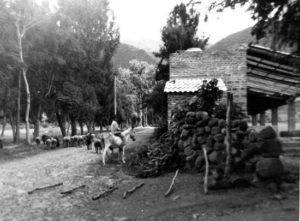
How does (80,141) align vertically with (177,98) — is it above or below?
below

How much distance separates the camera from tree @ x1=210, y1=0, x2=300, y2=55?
4.01 meters

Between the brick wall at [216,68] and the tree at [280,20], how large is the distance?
812cm

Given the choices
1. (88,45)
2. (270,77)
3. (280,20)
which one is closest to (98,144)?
(270,77)

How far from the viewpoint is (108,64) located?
115ft

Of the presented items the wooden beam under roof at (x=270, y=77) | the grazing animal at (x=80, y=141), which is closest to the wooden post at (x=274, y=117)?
the wooden beam under roof at (x=270, y=77)

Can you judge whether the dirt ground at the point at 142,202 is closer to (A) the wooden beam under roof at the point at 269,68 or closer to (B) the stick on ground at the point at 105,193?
(B) the stick on ground at the point at 105,193

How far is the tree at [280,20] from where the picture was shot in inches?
158

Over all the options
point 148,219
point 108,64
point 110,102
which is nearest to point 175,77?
point 148,219

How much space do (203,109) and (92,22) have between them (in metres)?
23.5

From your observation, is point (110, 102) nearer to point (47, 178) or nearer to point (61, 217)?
point (47, 178)

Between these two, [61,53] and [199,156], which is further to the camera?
[61,53]

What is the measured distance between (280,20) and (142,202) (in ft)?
15.4

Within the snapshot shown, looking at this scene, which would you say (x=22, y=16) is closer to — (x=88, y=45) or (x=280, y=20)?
(x=88, y=45)

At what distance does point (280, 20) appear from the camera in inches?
165
